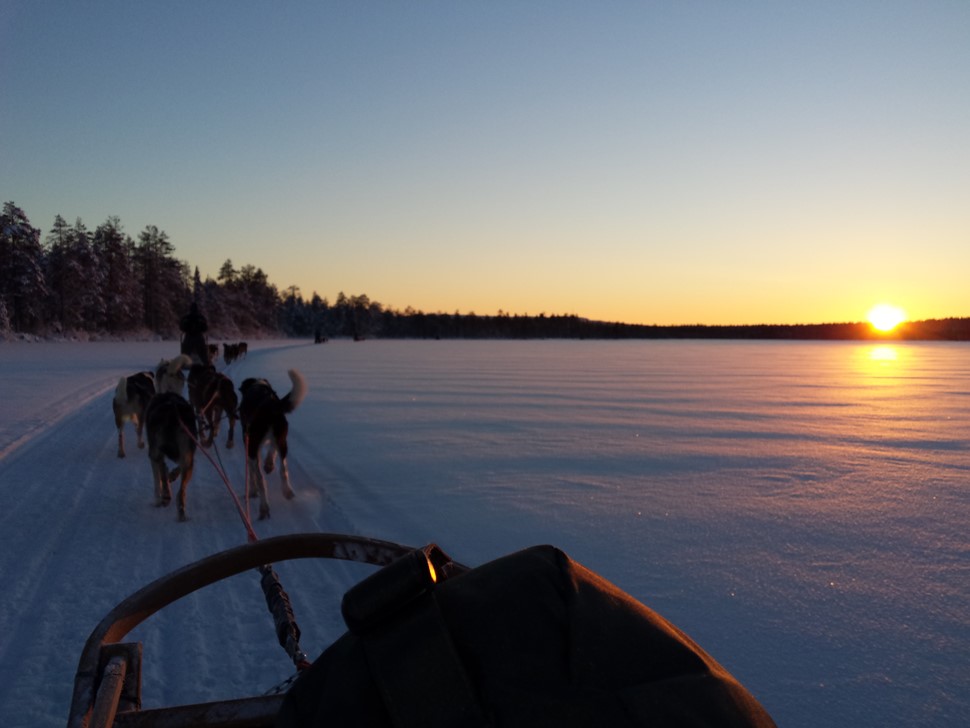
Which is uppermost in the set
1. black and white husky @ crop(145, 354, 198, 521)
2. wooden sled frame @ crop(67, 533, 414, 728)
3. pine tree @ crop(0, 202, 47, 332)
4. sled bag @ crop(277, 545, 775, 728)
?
pine tree @ crop(0, 202, 47, 332)

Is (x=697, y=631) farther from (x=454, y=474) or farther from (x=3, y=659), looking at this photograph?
(x=454, y=474)

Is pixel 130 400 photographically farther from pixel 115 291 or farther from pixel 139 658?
pixel 115 291

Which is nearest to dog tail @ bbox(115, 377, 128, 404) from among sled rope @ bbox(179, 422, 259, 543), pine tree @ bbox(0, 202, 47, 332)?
sled rope @ bbox(179, 422, 259, 543)

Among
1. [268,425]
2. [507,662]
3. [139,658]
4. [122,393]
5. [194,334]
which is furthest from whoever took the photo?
[194,334]

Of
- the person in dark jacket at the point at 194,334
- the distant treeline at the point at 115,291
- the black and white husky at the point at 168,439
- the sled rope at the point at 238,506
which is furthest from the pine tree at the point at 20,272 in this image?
the sled rope at the point at 238,506

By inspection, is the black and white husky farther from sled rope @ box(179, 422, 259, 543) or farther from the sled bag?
the sled bag

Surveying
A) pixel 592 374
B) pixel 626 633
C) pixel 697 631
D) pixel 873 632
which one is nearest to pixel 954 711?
pixel 873 632

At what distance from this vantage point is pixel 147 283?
76.6 metres

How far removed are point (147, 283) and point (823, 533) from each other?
84401mm

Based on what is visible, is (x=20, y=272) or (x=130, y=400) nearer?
(x=130, y=400)

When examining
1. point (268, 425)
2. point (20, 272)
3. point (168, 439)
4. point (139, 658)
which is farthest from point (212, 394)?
point (20, 272)

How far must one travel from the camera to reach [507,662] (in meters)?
0.71

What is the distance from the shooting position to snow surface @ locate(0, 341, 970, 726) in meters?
2.61

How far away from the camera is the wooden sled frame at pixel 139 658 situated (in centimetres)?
120
